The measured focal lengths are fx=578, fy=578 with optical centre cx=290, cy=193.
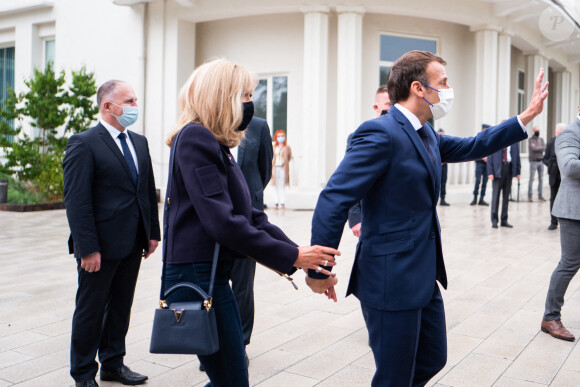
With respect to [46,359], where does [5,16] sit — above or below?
above

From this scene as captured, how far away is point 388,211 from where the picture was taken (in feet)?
7.93

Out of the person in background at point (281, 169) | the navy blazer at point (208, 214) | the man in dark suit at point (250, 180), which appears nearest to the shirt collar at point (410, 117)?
the navy blazer at point (208, 214)

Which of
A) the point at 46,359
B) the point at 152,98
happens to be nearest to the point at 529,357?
the point at 46,359

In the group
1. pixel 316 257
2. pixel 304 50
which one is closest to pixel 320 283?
pixel 316 257

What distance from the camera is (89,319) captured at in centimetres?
338

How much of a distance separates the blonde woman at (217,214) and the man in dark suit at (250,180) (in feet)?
5.41

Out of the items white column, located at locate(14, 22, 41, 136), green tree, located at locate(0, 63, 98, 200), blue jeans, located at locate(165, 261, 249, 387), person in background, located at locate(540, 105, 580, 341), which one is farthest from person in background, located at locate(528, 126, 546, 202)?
blue jeans, located at locate(165, 261, 249, 387)

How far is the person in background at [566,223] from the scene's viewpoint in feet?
14.7

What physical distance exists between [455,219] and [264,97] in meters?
6.92

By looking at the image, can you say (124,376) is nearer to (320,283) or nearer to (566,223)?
(320,283)

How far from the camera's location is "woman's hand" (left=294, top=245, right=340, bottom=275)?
2.36 meters

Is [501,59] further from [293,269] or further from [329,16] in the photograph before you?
[293,269]

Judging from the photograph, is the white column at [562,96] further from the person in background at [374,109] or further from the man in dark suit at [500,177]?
the person in background at [374,109]

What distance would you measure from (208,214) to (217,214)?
0.03 metres
